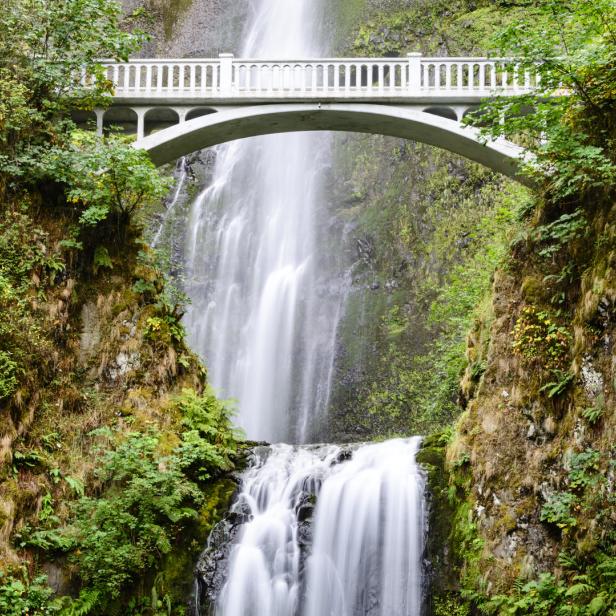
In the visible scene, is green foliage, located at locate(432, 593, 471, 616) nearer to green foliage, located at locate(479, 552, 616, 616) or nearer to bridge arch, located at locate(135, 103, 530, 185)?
green foliage, located at locate(479, 552, 616, 616)

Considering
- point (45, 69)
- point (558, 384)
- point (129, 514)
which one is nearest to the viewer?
point (558, 384)

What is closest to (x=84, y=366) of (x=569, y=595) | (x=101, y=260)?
(x=101, y=260)

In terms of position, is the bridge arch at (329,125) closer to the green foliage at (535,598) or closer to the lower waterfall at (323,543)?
the lower waterfall at (323,543)

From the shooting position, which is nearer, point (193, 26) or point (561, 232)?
point (561, 232)

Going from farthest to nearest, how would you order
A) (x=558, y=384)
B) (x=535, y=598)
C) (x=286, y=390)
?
(x=286, y=390), (x=558, y=384), (x=535, y=598)

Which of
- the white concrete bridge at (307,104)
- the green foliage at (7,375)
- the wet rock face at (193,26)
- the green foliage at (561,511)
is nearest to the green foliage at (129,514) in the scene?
the green foliage at (7,375)

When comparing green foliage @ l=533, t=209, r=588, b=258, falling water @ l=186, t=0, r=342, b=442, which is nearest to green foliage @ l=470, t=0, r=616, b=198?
Answer: green foliage @ l=533, t=209, r=588, b=258

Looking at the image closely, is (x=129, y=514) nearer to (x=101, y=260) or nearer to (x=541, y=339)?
(x=101, y=260)
